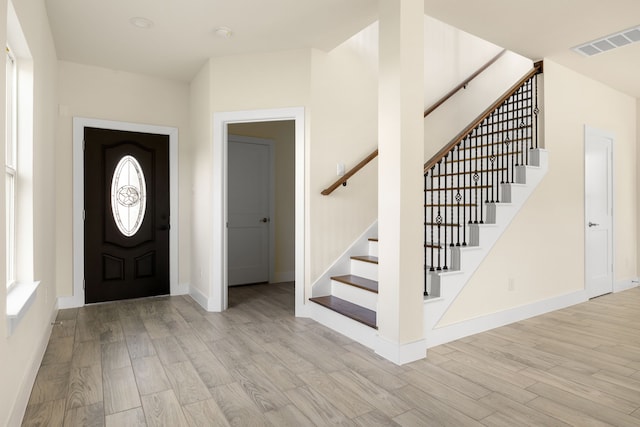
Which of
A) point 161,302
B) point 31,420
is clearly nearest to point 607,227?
point 161,302

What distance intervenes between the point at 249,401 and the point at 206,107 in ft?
10.4

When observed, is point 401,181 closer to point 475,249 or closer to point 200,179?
point 475,249

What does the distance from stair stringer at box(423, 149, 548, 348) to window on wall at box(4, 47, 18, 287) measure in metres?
2.81

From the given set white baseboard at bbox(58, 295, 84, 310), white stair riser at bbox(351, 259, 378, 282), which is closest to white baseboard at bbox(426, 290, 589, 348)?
white stair riser at bbox(351, 259, 378, 282)

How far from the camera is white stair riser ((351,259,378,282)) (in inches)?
144

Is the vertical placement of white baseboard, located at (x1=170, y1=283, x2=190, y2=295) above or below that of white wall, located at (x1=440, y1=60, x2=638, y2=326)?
below

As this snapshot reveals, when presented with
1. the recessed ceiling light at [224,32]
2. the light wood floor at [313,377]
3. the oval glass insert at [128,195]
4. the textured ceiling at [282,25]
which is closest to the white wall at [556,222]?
the light wood floor at [313,377]

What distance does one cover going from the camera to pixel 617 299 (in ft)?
15.2

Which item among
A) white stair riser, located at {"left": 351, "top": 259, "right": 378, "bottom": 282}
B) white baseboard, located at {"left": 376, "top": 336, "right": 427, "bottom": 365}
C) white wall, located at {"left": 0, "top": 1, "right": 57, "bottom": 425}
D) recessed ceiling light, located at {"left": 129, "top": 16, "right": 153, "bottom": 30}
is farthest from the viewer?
white stair riser, located at {"left": 351, "top": 259, "right": 378, "bottom": 282}

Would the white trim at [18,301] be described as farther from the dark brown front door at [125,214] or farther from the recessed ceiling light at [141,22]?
the recessed ceiling light at [141,22]

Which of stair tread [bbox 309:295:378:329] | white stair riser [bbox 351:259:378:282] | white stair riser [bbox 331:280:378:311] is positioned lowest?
stair tread [bbox 309:295:378:329]

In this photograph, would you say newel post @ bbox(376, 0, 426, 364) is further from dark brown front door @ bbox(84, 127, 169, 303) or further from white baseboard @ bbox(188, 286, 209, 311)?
dark brown front door @ bbox(84, 127, 169, 303)

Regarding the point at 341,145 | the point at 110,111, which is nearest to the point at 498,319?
the point at 341,145

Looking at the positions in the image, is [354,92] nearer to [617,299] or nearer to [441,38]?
[441,38]
